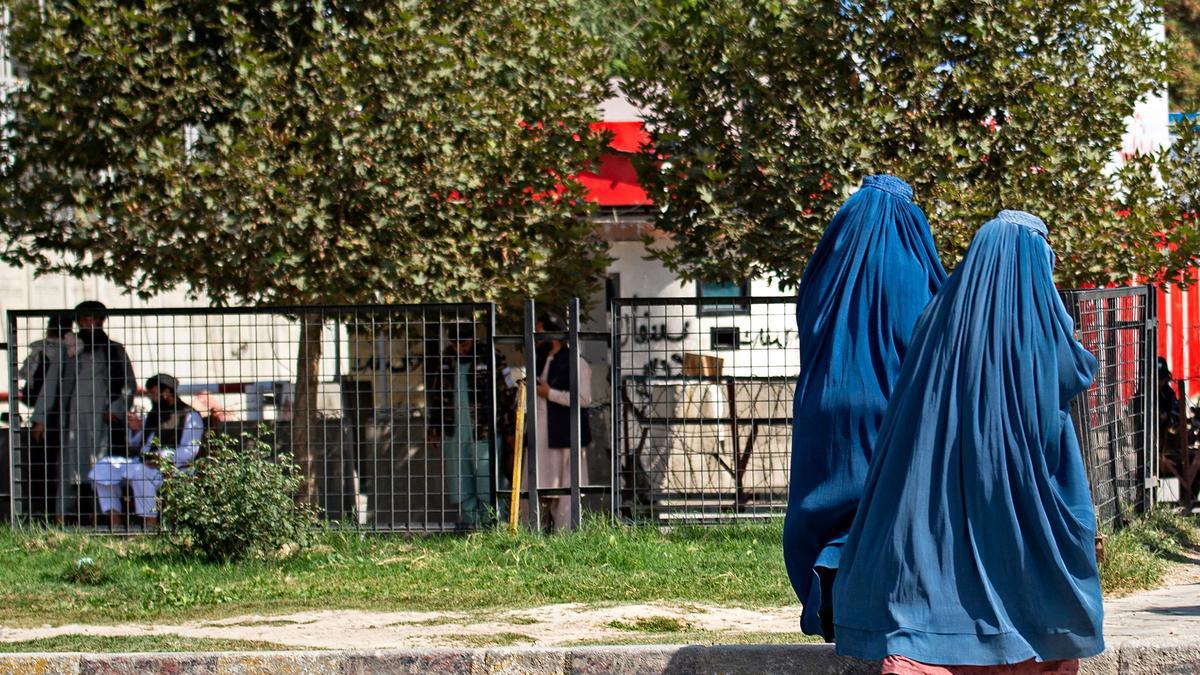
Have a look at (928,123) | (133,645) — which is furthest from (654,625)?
(928,123)

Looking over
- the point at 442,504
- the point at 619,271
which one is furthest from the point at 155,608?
the point at 619,271

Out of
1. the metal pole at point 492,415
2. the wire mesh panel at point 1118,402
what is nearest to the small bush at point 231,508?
the metal pole at point 492,415

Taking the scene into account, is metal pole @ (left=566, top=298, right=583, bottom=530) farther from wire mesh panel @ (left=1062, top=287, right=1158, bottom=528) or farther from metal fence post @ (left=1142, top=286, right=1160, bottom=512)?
metal fence post @ (left=1142, top=286, right=1160, bottom=512)

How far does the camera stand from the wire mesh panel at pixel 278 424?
9086 mm

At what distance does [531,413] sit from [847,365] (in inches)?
190

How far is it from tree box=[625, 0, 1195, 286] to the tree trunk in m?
2.78

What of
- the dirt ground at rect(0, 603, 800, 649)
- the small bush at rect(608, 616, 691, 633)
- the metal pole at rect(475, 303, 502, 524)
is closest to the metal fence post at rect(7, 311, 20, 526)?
the dirt ground at rect(0, 603, 800, 649)

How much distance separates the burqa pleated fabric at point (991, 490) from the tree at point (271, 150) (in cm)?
600

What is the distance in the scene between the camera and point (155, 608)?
7.13m

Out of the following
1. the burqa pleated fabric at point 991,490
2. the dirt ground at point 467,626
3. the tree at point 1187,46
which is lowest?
the dirt ground at point 467,626

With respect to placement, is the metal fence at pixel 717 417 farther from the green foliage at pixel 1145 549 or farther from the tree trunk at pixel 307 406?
the tree trunk at pixel 307 406

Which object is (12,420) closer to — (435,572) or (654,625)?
(435,572)

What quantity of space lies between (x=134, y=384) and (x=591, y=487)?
3.13 metres

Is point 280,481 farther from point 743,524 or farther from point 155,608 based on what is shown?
point 743,524
